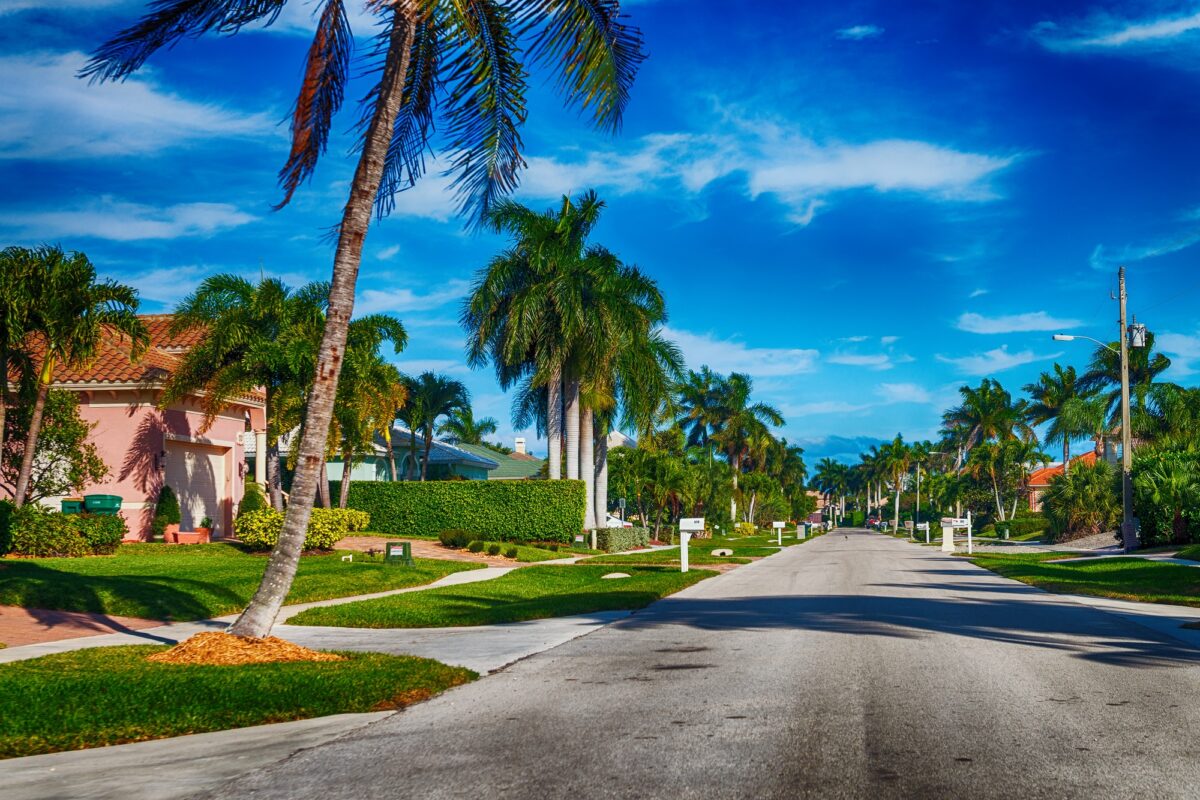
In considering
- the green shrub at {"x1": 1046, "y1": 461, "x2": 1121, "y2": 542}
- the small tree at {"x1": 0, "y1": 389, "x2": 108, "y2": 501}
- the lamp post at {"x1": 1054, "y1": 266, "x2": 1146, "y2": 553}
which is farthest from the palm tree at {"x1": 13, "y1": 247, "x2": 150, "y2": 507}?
the green shrub at {"x1": 1046, "y1": 461, "x2": 1121, "y2": 542}

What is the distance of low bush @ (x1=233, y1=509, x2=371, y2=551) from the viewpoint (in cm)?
2720

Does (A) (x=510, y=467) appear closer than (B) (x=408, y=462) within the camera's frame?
No

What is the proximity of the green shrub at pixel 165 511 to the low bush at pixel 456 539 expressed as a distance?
882 centimetres

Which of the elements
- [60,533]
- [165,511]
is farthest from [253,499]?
[60,533]

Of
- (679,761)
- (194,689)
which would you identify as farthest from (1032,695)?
(194,689)

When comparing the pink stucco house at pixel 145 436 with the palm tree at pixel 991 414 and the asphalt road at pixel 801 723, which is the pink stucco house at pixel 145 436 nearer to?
the asphalt road at pixel 801 723

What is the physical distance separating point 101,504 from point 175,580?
406 inches

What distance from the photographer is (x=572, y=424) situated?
40.2m

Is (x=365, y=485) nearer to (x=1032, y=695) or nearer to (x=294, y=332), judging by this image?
(x=294, y=332)

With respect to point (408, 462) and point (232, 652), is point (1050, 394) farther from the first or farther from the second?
point (232, 652)

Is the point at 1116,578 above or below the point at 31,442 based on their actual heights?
below

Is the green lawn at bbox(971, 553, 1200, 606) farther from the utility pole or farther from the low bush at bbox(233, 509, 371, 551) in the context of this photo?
the low bush at bbox(233, 509, 371, 551)

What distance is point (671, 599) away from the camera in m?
18.7

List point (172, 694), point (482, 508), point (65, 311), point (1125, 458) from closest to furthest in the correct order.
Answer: point (172, 694) → point (65, 311) → point (1125, 458) → point (482, 508)
